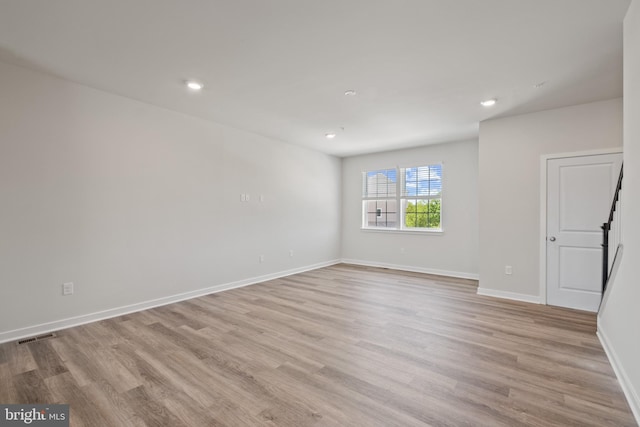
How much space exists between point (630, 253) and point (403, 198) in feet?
14.7

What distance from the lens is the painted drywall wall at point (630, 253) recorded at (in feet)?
6.17

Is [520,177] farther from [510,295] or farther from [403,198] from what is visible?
[403,198]

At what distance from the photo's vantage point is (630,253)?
6.79 ft

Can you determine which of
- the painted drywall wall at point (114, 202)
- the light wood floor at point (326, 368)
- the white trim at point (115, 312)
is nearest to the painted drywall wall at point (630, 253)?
the light wood floor at point (326, 368)

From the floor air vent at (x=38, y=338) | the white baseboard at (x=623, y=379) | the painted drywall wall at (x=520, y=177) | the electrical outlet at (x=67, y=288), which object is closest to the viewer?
the white baseboard at (x=623, y=379)

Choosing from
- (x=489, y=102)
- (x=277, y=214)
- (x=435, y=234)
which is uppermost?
(x=489, y=102)

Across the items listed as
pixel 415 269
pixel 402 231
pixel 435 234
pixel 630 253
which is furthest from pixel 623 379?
pixel 402 231

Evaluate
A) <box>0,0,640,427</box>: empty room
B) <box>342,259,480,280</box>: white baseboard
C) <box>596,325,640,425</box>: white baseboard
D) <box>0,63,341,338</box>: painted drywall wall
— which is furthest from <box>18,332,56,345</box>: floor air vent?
<box>342,259,480,280</box>: white baseboard

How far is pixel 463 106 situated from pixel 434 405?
3.48 m

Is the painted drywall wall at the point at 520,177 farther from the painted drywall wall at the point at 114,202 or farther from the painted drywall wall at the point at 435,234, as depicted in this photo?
the painted drywall wall at the point at 114,202

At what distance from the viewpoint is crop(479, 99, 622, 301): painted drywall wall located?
12.4ft

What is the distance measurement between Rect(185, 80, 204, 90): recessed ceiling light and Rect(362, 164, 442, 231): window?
4.43m

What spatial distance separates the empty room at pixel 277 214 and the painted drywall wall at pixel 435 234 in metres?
0.11

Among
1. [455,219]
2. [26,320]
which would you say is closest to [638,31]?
[455,219]
